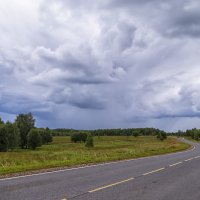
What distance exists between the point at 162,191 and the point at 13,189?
14.6ft

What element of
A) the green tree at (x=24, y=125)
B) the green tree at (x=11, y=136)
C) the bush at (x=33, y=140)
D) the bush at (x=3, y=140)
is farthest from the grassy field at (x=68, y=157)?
the green tree at (x=24, y=125)

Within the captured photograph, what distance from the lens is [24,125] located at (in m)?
122

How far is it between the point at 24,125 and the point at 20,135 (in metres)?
6.55

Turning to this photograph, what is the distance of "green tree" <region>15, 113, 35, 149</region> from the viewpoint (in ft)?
384

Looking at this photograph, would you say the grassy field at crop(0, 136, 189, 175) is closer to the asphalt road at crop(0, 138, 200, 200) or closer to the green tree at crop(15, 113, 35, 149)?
the asphalt road at crop(0, 138, 200, 200)

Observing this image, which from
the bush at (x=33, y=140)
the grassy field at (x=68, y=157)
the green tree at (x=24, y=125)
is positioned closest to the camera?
the grassy field at (x=68, y=157)

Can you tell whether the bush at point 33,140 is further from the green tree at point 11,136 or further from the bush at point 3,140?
the bush at point 3,140

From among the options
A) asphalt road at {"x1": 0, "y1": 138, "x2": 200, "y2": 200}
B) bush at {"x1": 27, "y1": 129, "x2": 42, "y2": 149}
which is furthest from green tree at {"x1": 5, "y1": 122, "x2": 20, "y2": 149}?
asphalt road at {"x1": 0, "y1": 138, "x2": 200, "y2": 200}

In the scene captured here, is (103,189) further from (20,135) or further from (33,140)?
(20,135)

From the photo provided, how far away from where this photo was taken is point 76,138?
16138 cm

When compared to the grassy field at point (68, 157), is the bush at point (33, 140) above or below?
above

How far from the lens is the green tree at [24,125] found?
117 m

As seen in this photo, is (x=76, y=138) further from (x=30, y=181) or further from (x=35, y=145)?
(x=30, y=181)

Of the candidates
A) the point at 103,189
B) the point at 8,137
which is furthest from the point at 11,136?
the point at 103,189
